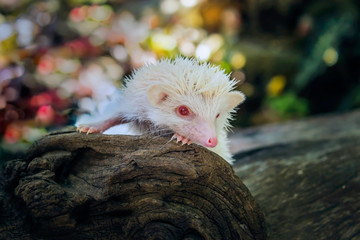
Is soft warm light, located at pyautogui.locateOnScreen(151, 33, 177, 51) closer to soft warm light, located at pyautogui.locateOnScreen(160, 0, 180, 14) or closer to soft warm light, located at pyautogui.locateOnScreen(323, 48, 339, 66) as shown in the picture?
soft warm light, located at pyautogui.locateOnScreen(160, 0, 180, 14)

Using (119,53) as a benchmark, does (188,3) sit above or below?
above

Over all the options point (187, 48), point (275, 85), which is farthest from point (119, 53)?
point (275, 85)

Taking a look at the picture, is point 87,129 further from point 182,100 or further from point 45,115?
point 45,115

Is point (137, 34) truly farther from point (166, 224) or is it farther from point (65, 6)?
point (166, 224)

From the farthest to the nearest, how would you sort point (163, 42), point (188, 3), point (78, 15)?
point (188, 3) → point (78, 15) → point (163, 42)

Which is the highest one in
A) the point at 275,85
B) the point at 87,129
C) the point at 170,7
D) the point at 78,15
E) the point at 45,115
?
the point at 170,7

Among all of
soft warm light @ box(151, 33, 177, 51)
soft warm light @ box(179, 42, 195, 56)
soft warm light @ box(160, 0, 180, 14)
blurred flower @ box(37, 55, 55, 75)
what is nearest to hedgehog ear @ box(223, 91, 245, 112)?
soft warm light @ box(151, 33, 177, 51)

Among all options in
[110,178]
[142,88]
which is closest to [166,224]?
[110,178]
